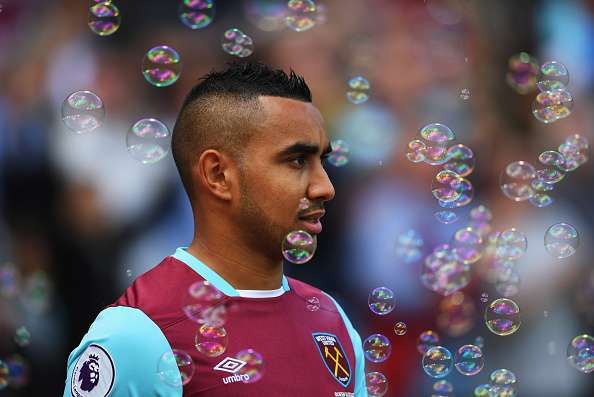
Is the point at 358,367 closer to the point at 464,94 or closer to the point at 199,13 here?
the point at 199,13

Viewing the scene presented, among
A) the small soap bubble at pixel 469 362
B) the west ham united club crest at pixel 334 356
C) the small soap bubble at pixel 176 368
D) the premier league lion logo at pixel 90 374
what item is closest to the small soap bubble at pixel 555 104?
the small soap bubble at pixel 469 362

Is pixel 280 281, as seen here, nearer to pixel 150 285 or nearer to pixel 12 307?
pixel 150 285

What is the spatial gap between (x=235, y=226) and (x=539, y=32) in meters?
4.02

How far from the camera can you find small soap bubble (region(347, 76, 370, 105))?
197 inches

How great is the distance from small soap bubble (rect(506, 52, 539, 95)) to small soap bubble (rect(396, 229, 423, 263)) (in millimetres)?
1413

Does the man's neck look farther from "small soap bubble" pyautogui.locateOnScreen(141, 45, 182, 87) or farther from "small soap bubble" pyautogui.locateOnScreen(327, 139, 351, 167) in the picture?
"small soap bubble" pyautogui.locateOnScreen(327, 139, 351, 167)

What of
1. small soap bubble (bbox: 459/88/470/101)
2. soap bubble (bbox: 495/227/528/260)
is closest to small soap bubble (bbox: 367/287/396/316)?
soap bubble (bbox: 495/227/528/260)

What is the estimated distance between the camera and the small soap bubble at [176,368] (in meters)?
2.33

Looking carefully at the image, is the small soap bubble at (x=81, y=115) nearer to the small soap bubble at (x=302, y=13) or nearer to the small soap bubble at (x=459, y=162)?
the small soap bubble at (x=302, y=13)

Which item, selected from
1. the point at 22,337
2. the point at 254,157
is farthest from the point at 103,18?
the point at 254,157

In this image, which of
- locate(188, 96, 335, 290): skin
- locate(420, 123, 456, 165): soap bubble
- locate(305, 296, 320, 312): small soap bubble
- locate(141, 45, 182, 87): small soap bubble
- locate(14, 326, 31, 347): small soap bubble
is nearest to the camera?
locate(188, 96, 335, 290): skin

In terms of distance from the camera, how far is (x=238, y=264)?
2736mm

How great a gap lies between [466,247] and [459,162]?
0.51m

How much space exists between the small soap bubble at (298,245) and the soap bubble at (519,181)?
2072 millimetres
